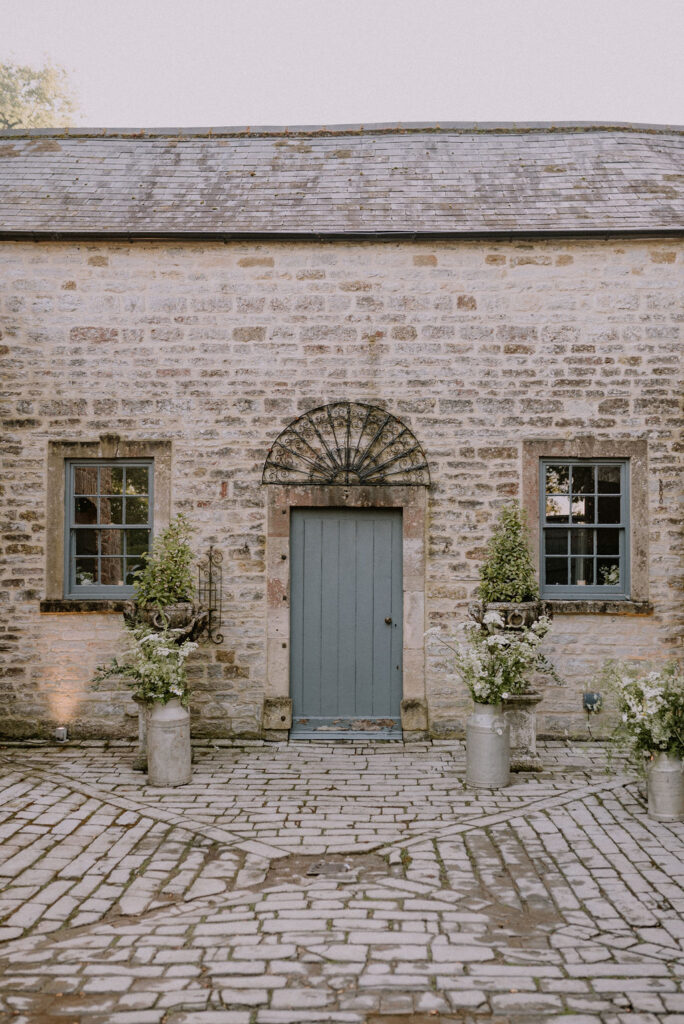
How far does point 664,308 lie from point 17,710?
7.33 meters

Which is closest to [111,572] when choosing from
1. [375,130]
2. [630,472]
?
[630,472]

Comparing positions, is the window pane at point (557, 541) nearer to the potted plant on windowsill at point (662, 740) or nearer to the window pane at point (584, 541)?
the window pane at point (584, 541)

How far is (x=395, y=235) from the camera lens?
8148mm

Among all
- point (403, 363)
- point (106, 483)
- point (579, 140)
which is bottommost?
point (106, 483)

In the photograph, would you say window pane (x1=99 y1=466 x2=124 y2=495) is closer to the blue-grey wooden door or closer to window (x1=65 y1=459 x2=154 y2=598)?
window (x1=65 y1=459 x2=154 y2=598)

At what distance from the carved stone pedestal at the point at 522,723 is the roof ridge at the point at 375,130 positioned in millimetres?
6496

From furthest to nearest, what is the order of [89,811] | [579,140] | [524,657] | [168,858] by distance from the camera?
[579,140] < [524,657] < [89,811] < [168,858]

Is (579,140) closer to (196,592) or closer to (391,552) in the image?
(391,552)

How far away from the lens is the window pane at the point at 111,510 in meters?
8.44

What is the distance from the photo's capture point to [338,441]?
8.27 meters

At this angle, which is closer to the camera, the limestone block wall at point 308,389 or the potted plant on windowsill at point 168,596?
the potted plant on windowsill at point 168,596

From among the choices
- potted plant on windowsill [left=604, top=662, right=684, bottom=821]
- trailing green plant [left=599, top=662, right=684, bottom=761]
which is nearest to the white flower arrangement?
trailing green plant [left=599, top=662, right=684, bottom=761]

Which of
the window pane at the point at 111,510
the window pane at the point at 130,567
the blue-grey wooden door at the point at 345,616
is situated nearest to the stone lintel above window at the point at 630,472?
the blue-grey wooden door at the point at 345,616

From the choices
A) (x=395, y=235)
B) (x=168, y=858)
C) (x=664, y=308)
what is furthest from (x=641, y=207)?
(x=168, y=858)
